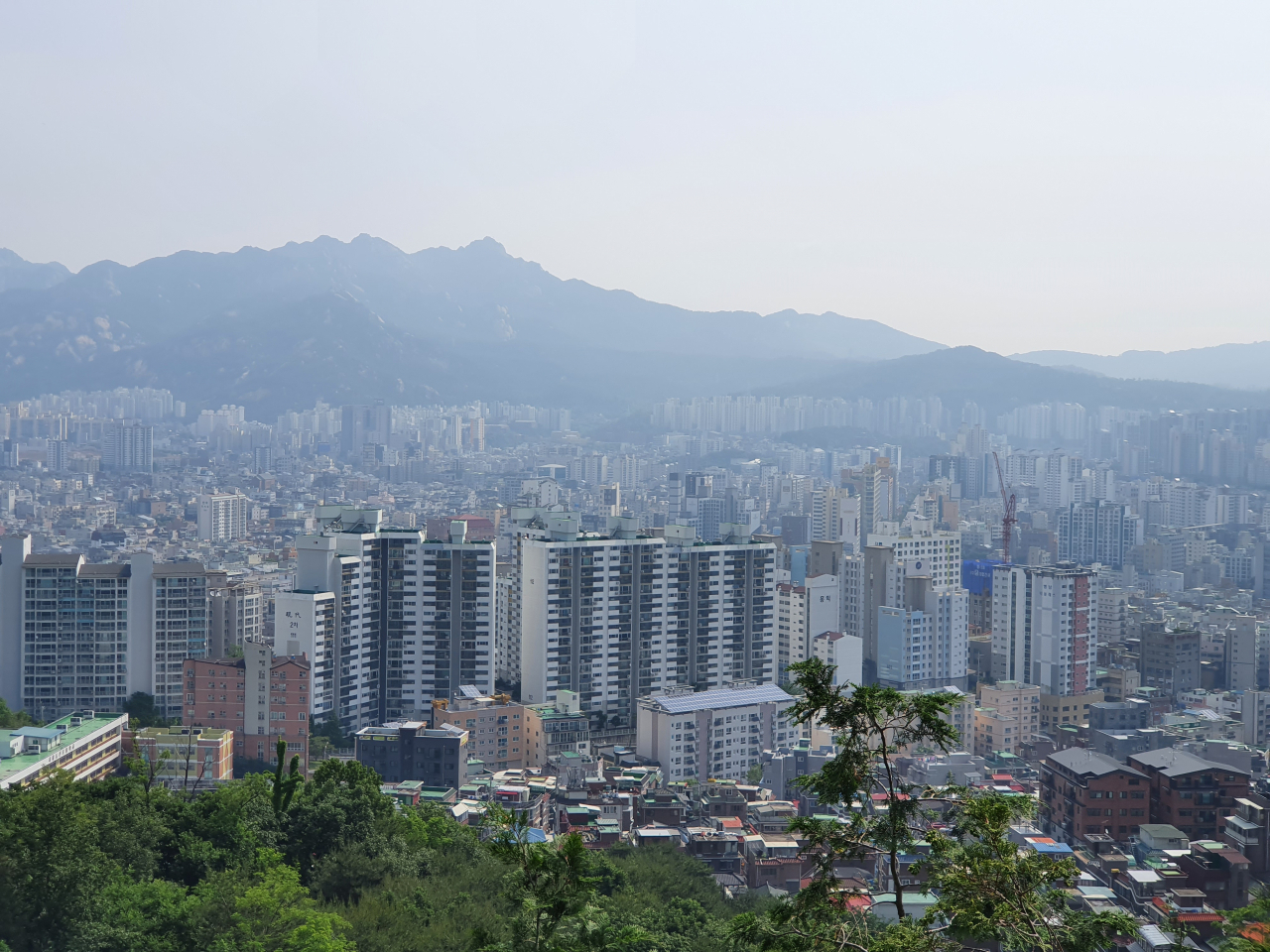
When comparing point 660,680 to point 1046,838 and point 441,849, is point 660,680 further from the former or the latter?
point 441,849

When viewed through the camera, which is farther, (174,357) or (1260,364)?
(1260,364)

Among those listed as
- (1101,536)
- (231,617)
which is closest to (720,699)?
(231,617)

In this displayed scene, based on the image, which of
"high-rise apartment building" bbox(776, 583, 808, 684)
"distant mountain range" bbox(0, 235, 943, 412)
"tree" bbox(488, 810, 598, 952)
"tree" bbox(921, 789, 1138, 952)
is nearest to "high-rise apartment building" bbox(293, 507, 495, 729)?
"high-rise apartment building" bbox(776, 583, 808, 684)

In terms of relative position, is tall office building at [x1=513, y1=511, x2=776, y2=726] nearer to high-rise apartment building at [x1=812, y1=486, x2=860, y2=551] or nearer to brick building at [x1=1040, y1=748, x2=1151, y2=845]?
brick building at [x1=1040, y1=748, x2=1151, y2=845]

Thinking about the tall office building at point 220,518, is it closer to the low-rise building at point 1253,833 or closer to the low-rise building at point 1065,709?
the low-rise building at point 1065,709

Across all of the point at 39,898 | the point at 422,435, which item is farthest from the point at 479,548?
the point at 422,435

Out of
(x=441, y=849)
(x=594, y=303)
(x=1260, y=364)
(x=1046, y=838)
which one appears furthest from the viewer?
(x=594, y=303)

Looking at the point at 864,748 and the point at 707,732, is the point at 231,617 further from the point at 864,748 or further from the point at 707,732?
the point at 864,748
